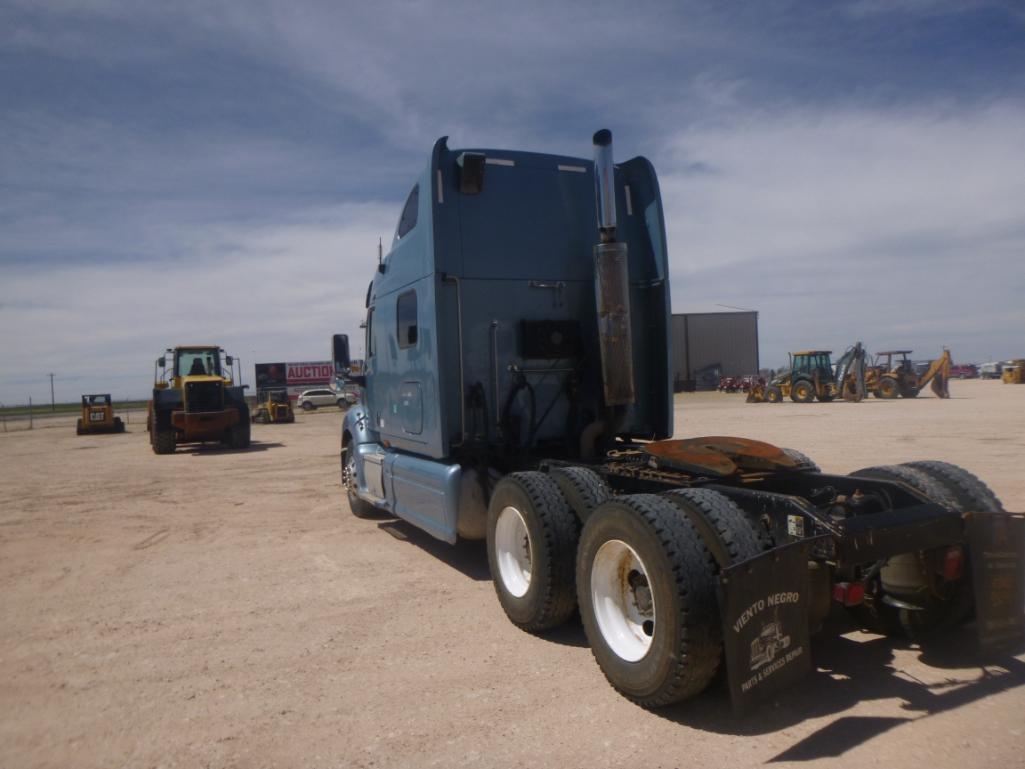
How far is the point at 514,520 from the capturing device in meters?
5.19

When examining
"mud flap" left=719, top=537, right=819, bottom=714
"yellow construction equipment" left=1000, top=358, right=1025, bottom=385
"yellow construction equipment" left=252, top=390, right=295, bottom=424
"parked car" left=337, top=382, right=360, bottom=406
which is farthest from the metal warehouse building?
"mud flap" left=719, top=537, right=819, bottom=714

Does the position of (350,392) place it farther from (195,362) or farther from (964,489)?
(195,362)

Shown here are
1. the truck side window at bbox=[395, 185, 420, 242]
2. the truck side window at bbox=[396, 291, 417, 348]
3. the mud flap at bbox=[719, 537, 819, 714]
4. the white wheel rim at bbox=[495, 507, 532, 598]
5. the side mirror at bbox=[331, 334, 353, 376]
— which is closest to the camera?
the mud flap at bbox=[719, 537, 819, 714]

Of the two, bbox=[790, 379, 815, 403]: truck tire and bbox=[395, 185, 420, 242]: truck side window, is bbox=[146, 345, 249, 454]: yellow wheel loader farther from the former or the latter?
bbox=[790, 379, 815, 403]: truck tire

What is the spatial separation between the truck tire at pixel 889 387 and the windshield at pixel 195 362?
96.8ft

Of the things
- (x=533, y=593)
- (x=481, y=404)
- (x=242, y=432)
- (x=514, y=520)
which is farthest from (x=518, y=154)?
(x=242, y=432)

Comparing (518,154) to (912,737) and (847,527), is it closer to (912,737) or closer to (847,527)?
(847,527)

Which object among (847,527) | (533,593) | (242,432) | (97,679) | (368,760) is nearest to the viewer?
(368,760)

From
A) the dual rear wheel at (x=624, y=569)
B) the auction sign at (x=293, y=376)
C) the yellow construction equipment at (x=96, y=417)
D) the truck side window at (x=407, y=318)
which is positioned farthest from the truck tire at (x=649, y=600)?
the auction sign at (x=293, y=376)

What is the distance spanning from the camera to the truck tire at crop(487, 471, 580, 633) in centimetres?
459

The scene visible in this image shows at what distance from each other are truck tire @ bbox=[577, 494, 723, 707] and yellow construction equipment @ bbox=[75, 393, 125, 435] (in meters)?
31.5

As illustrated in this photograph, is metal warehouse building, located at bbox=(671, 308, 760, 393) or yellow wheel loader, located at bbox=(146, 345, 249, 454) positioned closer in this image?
yellow wheel loader, located at bbox=(146, 345, 249, 454)

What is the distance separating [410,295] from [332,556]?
8.81ft

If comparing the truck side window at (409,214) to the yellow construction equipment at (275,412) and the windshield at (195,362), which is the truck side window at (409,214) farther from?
the yellow construction equipment at (275,412)
